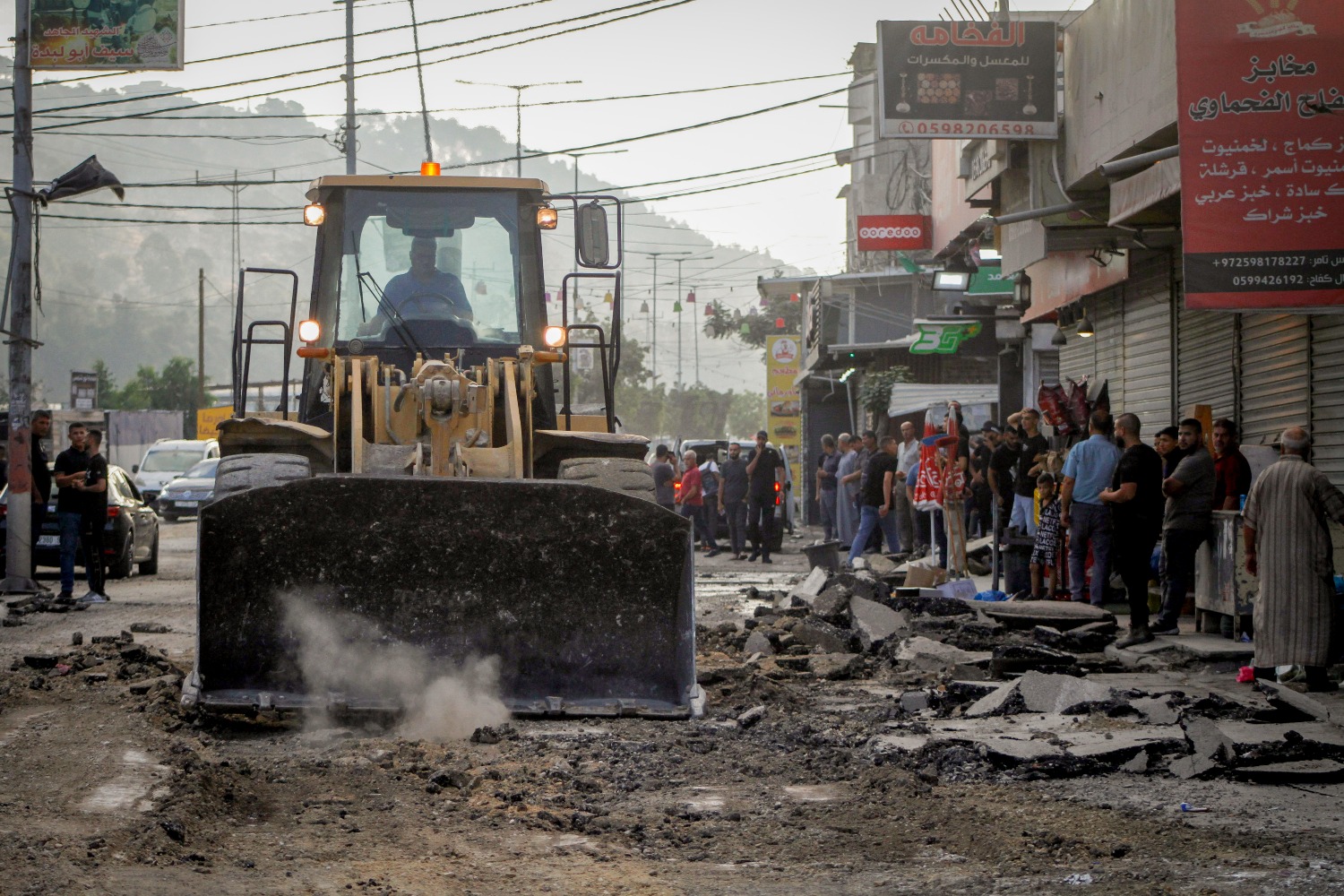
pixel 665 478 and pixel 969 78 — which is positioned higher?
pixel 969 78

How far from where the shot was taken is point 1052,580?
14352mm

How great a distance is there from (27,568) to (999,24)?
→ 41.1 feet

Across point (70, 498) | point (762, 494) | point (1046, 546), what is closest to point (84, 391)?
point (762, 494)

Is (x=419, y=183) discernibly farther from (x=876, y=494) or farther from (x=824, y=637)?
(x=876, y=494)

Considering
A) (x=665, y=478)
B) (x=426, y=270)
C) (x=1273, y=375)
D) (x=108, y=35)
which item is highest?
(x=108, y=35)

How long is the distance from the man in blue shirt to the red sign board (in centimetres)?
2265

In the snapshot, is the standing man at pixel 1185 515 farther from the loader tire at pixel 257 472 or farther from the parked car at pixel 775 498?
the parked car at pixel 775 498

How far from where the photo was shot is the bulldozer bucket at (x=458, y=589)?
23.9 feet

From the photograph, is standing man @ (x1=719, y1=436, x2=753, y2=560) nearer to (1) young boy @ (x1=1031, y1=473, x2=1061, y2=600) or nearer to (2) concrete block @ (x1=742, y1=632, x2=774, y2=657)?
(1) young boy @ (x1=1031, y1=473, x2=1061, y2=600)

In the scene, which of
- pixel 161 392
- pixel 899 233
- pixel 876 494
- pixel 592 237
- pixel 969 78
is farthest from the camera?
pixel 161 392

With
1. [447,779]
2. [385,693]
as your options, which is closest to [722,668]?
[385,693]

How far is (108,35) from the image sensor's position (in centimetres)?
1905

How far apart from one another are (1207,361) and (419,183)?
902 centimetres

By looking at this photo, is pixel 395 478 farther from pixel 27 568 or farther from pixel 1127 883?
pixel 27 568
